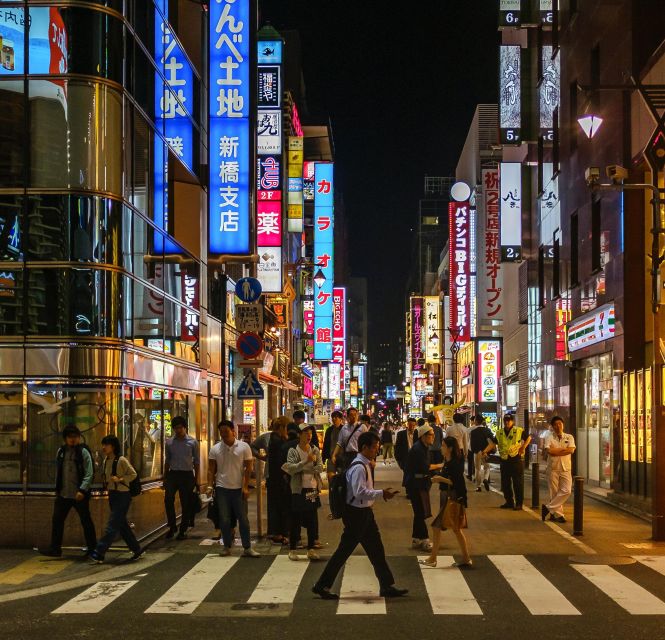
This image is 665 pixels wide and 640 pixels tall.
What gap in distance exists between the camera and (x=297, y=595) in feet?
39.1

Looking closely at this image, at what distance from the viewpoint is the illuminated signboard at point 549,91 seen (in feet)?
117

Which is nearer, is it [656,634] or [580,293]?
[656,634]

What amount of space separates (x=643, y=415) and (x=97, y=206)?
473 inches

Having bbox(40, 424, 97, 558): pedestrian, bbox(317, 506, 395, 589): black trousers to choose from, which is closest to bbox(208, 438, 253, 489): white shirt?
bbox(40, 424, 97, 558): pedestrian

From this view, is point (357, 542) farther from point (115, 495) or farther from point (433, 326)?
point (433, 326)

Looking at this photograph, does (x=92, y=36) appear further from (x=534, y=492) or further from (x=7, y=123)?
(x=534, y=492)

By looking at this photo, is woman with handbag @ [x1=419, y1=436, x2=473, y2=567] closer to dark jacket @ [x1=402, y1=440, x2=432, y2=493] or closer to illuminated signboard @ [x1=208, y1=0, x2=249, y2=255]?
dark jacket @ [x1=402, y1=440, x2=432, y2=493]

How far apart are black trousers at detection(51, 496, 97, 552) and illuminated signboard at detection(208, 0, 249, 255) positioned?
1179cm

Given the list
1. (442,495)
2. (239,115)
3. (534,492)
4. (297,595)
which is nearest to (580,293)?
(534,492)

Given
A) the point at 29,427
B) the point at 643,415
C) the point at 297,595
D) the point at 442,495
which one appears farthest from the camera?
the point at 643,415

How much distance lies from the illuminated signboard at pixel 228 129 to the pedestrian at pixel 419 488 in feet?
35.2

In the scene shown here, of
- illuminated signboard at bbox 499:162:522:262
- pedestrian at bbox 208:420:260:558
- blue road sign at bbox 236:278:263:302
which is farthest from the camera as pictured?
illuminated signboard at bbox 499:162:522:262

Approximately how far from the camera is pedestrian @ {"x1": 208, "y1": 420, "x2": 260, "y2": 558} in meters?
15.2

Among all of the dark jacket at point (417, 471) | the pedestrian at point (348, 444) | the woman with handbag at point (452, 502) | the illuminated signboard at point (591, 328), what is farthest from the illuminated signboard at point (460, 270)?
the woman with handbag at point (452, 502)
